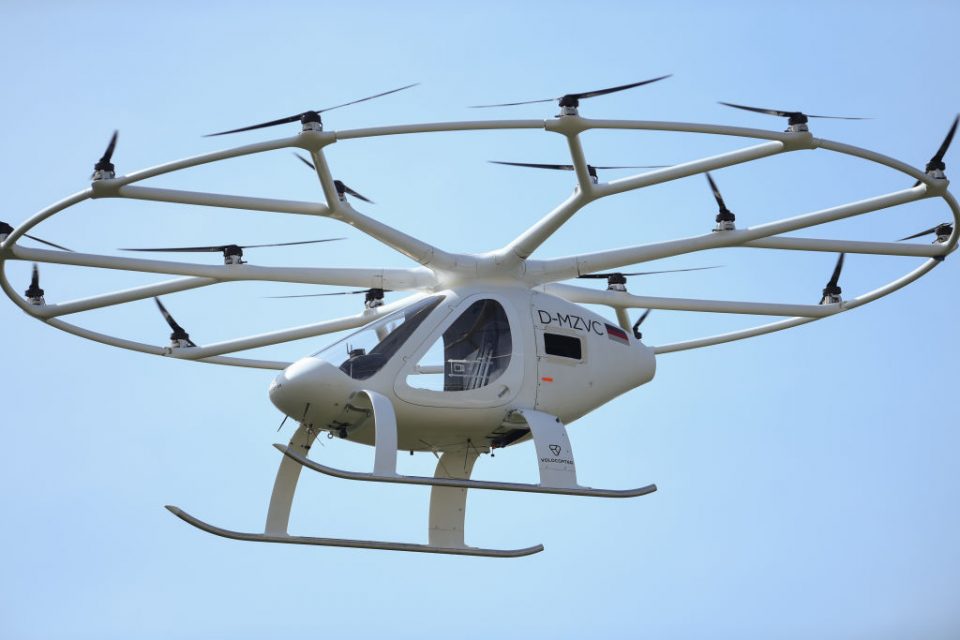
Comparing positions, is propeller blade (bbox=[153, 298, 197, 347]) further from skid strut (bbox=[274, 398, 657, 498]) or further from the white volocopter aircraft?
skid strut (bbox=[274, 398, 657, 498])

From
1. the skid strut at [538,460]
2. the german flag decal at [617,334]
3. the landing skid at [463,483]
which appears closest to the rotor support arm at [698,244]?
the german flag decal at [617,334]

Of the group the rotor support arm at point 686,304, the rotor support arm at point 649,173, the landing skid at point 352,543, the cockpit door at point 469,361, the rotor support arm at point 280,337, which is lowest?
the landing skid at point 352,543

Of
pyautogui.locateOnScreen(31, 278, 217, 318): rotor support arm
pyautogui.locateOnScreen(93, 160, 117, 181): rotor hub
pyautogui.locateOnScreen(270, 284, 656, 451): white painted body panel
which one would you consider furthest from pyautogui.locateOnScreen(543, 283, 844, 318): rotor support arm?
pyautogui.locateOnScreen(93, 160, 117, 181): rotor hub

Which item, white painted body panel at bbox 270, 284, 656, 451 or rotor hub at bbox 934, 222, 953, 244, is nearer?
white painted body panel at bbox 270, 284, 656, 451

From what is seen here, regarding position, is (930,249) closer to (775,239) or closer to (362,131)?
(775,239)

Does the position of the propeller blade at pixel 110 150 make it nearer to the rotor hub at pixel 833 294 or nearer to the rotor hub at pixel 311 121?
the rotor hub at pixel 311 121
